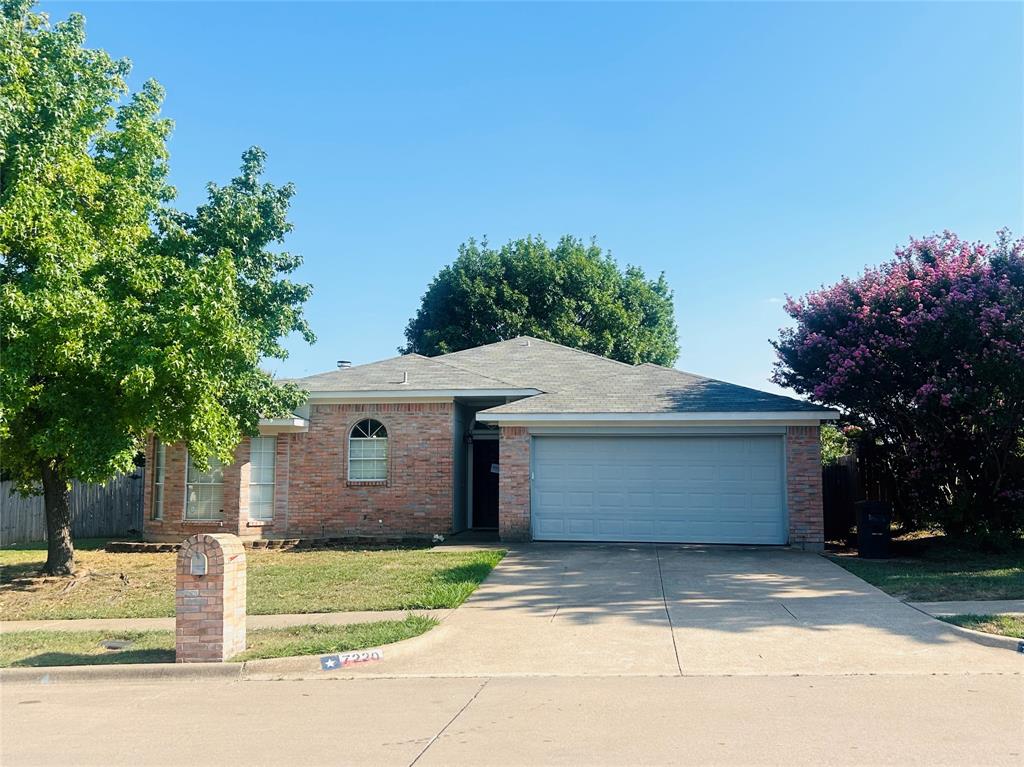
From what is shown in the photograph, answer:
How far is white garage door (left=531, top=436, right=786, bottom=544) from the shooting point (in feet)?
51.0

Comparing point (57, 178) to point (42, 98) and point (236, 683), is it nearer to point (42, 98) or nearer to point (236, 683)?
point (42, 98)

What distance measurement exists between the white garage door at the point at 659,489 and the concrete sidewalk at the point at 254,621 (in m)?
6.18

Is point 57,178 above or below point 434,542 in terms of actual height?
above

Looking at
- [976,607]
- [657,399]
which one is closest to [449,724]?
[976,607]

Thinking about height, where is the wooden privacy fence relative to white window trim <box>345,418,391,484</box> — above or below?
below

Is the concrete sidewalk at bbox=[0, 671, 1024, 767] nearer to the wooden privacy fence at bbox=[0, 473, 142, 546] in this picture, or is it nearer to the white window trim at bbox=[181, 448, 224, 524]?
the white window trim at bbox=[181, 448, 224, 524]

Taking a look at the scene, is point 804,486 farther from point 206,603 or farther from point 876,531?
point 206,603

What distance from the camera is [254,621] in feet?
32.9

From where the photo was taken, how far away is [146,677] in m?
7.98

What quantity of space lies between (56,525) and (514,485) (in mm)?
8165

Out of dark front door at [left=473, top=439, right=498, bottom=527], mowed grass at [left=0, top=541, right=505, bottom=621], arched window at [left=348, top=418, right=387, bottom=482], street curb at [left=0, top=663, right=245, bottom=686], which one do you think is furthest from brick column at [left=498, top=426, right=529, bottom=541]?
street curb at [left=0, top=663, right=245, bottom=686]

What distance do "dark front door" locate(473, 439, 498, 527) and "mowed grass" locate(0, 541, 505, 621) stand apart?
384 centimetres

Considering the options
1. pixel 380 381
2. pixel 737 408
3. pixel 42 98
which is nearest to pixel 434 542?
pixel 380 381

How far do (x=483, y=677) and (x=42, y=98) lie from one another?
34.8ft
